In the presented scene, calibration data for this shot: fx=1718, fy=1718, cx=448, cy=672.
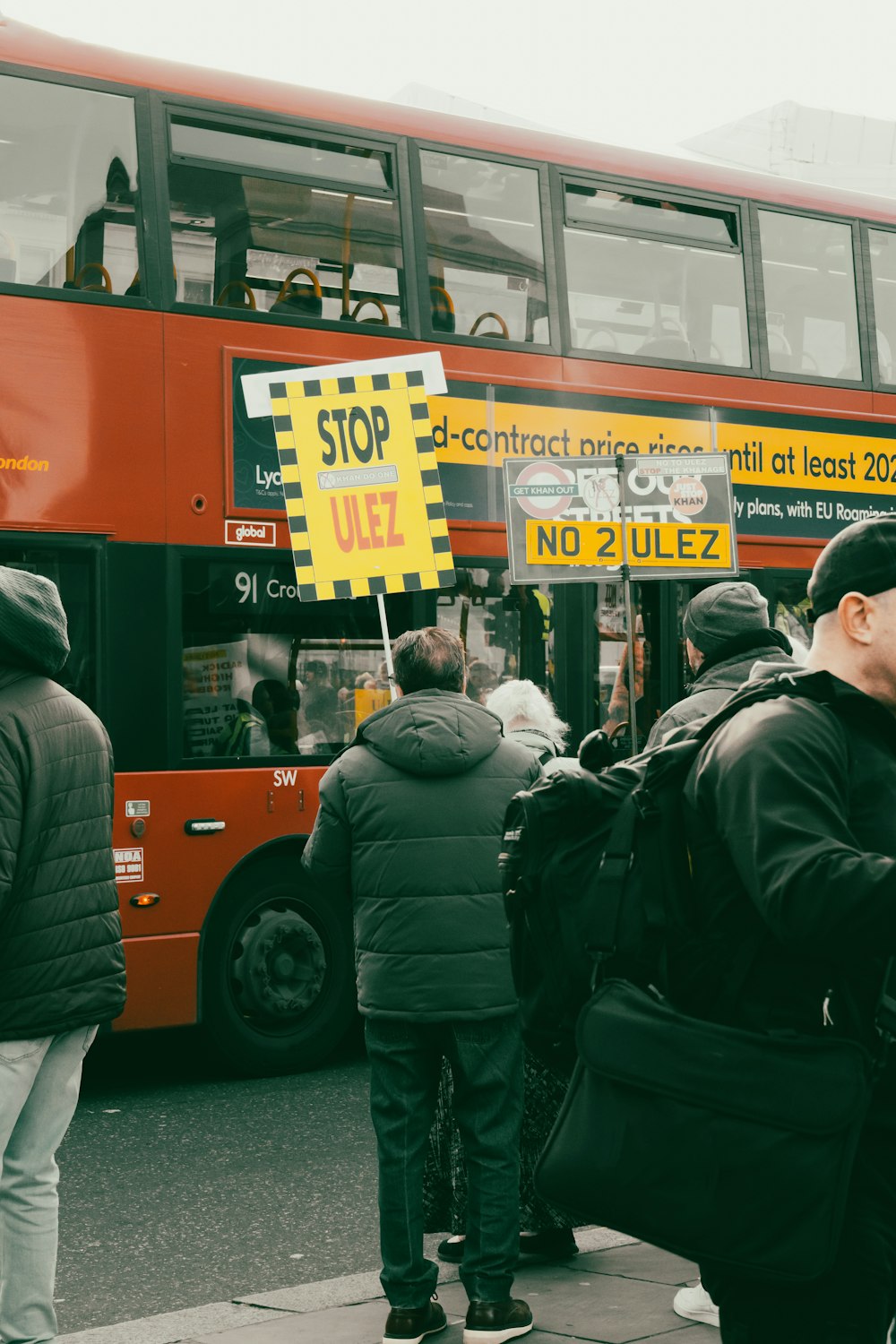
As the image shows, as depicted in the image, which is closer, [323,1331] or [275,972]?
[323,1331]

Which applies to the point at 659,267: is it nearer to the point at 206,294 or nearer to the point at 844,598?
the point at 206,294

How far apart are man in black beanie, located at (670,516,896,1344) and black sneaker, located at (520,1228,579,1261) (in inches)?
101

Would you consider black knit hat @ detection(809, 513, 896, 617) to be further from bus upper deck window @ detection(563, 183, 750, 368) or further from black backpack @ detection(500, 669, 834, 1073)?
bus upper deck window @ detection(563, 183, 750, 368)

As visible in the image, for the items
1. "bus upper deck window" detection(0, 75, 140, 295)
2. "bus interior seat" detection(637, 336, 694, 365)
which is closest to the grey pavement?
"bus upper deck window" detection(0, 75, 140, 295)

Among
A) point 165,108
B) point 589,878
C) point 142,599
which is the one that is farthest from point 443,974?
point 165,108

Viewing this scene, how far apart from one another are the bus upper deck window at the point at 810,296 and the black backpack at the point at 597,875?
26.3ft

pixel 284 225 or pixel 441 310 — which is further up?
pixel 284 225

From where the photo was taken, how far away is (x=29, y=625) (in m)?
3.78

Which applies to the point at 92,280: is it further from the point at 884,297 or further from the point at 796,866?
the point at 796,866

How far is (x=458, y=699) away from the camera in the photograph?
455cm

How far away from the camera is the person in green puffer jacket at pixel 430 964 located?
4281 millimetres

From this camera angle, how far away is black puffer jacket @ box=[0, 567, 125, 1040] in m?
3.65

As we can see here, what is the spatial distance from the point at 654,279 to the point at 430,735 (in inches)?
232

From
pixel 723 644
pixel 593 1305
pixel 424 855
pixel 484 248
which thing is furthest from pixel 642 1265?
pixel 484 248
